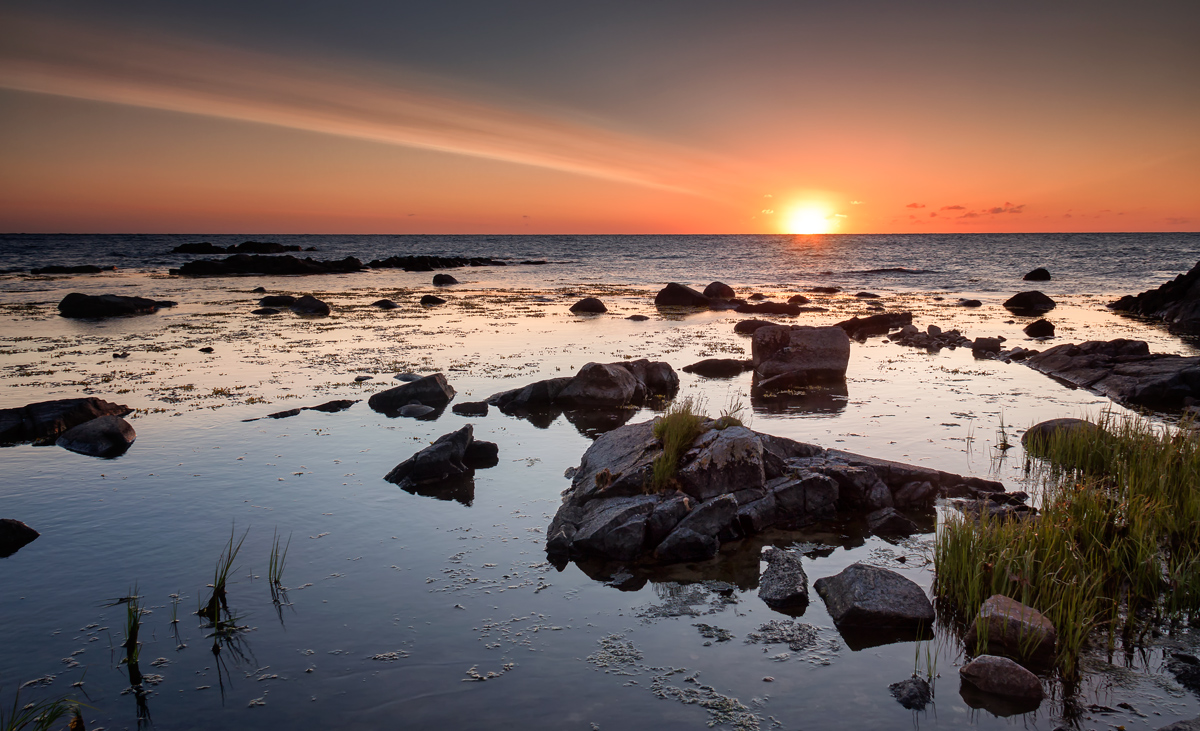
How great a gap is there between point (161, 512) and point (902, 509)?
43.3 ft

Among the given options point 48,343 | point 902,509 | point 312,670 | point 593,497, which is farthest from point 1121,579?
point 48,343

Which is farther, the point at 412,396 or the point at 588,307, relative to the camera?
the point at 588,307

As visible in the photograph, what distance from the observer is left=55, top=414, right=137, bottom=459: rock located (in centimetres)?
1512

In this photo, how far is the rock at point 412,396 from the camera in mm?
19156

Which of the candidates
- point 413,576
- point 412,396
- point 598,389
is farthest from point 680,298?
point 413,576

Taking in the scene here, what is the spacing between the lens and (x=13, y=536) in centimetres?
1050

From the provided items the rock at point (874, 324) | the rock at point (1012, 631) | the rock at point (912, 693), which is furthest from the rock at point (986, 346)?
the rock at point (912, 693)

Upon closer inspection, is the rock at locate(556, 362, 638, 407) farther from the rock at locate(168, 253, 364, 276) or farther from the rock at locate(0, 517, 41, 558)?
the rock at locate(168, 253, 364, 276)

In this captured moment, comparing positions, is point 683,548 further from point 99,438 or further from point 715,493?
point 99,438

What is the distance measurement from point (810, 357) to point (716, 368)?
3428 millimetres

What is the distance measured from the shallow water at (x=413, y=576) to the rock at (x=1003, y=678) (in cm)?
23

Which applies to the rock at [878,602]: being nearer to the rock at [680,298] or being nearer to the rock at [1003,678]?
the rock at [1003,678]

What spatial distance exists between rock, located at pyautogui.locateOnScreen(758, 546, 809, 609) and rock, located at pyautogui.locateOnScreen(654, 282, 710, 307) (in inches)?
1691

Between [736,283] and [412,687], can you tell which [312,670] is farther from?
[736,283]
